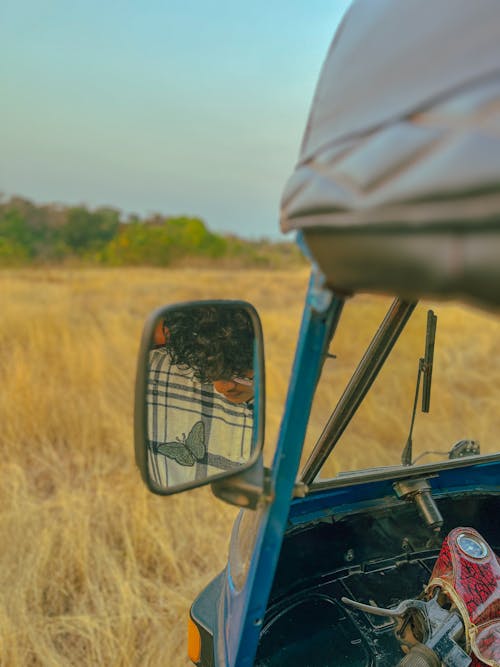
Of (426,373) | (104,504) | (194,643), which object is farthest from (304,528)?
(104,504)

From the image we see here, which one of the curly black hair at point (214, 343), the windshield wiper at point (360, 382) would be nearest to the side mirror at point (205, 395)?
the curly black hair at point (214, 343)

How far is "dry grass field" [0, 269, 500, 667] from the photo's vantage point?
1609mm

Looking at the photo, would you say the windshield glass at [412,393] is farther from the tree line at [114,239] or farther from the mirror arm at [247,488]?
the tree line at [114,239]

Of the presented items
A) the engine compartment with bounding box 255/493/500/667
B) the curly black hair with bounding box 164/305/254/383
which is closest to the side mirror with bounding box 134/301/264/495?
the curly black hair with bounding box 164/305/254/383

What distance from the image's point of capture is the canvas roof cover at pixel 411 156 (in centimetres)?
51

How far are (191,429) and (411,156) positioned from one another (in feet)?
2.52

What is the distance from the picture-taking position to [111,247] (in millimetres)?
25500

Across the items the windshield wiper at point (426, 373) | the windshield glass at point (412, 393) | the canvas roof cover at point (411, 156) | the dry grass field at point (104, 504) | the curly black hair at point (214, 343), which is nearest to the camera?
the canvas roof cover at point (411, 156)

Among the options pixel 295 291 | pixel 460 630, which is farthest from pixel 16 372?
pixel 295 291

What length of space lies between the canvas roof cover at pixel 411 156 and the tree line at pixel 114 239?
75.4 feet

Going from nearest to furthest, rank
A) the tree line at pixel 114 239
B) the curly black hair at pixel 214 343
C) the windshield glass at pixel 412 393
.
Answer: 1. the curly black hair at pixel 214 343
2. the windshield glass at pixel 412 393
3. the tree line at pixel 114 239

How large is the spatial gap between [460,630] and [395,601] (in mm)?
415

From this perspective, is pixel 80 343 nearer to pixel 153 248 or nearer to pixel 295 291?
pixel 295 291

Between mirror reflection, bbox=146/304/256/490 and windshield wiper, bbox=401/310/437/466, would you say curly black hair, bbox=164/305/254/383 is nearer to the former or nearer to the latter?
mirror reflection, bbox=146/304/256/490
